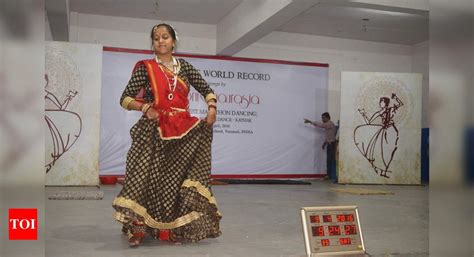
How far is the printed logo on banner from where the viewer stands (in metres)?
1.59

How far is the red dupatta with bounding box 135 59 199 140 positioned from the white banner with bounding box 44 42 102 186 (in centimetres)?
438

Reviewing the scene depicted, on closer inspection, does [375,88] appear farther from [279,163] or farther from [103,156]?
[103,156]

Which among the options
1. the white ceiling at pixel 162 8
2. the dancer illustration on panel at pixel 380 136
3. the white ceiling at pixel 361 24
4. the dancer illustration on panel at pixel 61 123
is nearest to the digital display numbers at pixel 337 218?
the dancer illustration on panel at pixel 61 123

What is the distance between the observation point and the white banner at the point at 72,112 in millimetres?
7223

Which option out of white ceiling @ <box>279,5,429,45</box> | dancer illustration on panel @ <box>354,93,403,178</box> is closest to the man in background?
dancer illustration on panel @ <box>354,93,403,178</box>

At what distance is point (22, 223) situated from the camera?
1624 millimetres

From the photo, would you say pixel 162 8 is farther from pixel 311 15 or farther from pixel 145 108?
pixel 145 108

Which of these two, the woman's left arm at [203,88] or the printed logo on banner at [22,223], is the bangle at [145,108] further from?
the printed logo on banner at [22,223]

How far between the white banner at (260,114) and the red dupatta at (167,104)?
20.6ft

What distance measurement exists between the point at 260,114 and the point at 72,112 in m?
4.01

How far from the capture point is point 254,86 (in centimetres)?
1019

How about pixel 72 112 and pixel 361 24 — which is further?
pixel 361 24

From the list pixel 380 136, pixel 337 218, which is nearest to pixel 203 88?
pixel 337 218

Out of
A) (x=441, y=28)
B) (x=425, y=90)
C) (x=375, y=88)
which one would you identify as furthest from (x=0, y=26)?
(x=425, y=90)
